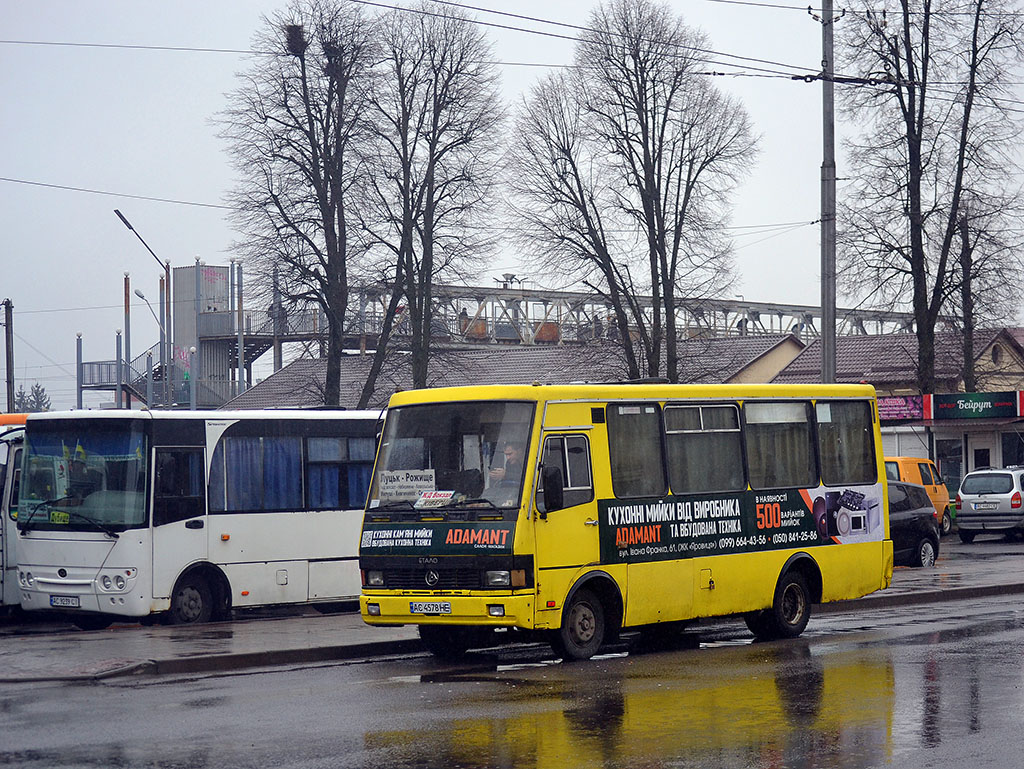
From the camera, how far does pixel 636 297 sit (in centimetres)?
4575

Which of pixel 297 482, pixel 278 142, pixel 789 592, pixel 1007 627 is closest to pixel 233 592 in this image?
pixel 297 482

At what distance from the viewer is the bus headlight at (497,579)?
1362cm

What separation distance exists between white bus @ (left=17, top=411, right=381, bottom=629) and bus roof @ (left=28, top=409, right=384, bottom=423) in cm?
2

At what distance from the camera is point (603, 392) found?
48.6ft

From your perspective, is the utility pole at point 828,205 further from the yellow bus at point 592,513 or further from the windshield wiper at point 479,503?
the windshield wiper at point 479,503

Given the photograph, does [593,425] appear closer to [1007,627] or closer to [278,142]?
[1007,627]

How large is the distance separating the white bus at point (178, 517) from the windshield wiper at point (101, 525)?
0.02m

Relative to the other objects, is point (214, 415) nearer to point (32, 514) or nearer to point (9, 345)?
point (32, 514)

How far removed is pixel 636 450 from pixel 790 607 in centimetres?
326

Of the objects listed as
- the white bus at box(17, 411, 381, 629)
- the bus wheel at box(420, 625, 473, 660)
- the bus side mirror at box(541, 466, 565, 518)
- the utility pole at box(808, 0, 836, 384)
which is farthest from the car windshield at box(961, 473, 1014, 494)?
the bus side mirror at box(541, 466, 565, 518)

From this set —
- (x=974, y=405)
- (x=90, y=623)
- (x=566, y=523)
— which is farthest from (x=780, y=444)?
(x=974, y=405)

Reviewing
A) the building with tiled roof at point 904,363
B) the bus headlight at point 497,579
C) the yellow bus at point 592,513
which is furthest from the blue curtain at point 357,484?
the building with tiled roof at point 904,363

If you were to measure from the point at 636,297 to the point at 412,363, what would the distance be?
859 cm

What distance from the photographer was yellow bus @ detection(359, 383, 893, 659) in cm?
1384
